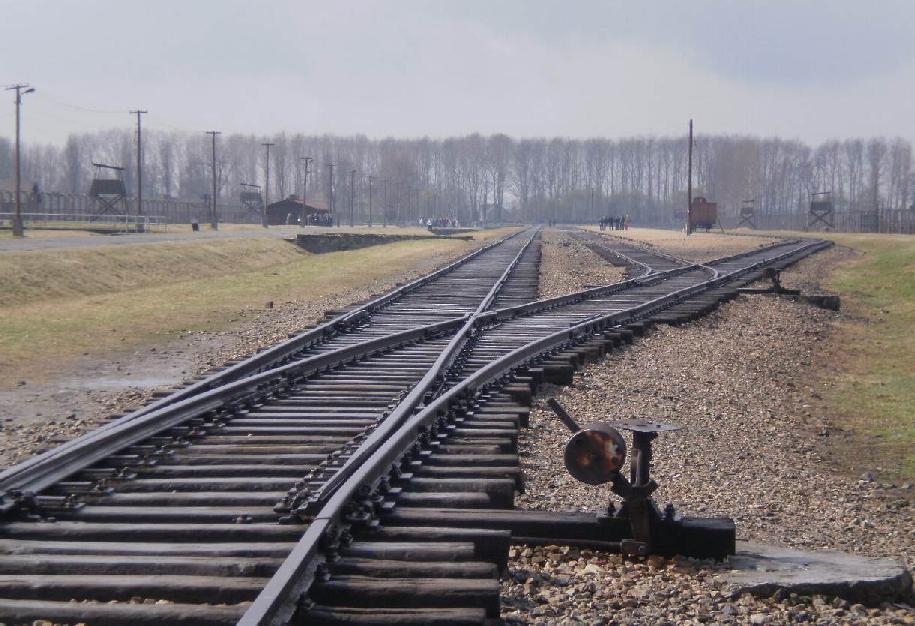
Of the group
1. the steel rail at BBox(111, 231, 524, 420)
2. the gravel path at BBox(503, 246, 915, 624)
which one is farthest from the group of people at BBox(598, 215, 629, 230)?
the gravel path at BBox(503, 246, 915, 624)

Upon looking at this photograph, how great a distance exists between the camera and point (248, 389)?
28.8ft

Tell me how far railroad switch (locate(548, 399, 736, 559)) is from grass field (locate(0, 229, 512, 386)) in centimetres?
770

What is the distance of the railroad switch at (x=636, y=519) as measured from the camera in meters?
5.49

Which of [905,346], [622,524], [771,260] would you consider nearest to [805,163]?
[771,260]

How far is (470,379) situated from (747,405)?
9.48ft

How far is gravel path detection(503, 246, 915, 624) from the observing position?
4.87 m

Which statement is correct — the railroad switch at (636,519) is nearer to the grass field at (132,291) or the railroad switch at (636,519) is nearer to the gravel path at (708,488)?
the gravel path at (708,488)

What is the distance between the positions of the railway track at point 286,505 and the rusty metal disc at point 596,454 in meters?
0.41

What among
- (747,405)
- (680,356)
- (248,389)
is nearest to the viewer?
(248,389)

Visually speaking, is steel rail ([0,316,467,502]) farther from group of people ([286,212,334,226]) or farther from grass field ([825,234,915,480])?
group of people ([286,212,334,226])

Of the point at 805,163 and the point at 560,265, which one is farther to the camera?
the point at 805,163

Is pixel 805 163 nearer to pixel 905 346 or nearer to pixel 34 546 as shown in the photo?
pixel 905 346

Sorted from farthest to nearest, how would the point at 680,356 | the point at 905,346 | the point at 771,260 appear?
1. the point at 771,260
2. the point at 905,346
3. the point at 680,356

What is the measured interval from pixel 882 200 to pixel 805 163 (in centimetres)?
1683
